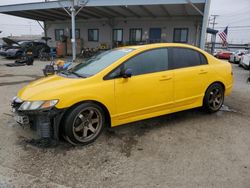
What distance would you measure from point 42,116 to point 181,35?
17.6 meters

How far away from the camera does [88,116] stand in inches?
131

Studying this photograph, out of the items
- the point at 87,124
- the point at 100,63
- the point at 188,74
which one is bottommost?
the point at 87,124

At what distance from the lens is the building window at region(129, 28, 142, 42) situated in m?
20.1

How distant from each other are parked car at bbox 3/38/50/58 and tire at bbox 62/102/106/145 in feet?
54.0

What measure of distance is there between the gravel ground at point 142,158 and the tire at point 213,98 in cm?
40

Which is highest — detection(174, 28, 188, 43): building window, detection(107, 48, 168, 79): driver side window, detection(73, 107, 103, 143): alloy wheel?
detection(174, 28, 188, 43): building window

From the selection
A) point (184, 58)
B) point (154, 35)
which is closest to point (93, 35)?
point (154, 35)

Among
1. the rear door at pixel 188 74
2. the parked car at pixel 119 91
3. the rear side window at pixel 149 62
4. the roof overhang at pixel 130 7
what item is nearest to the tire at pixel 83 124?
the parked car at pixel 119 91

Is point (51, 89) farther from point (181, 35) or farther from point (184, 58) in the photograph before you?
point (181, 35)

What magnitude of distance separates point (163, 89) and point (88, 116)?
1447 millimetres

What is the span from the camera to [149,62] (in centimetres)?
385

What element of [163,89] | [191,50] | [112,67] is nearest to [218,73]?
[191,50]

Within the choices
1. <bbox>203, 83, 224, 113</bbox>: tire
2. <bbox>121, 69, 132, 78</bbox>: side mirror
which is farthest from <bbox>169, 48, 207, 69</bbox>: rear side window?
<bbox>121, 69, 132, 78</bbox>: side mirror

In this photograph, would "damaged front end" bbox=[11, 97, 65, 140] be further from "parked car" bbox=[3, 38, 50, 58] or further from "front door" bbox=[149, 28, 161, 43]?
"front door" bbox=[149, 28, 161, 43]
